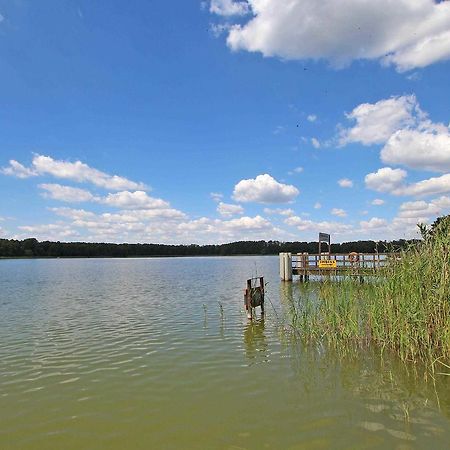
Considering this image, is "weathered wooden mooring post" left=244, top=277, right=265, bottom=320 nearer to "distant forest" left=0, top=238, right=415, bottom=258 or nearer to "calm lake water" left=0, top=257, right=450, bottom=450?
"calm lake water" left=0, top=257, right=450, bottom=450

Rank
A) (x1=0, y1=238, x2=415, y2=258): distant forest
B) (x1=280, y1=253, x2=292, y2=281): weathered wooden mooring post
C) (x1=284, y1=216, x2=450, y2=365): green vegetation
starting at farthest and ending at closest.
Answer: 1. (x1=0, y1=238, x2=415, y2=258): distant forest
2. (x1=280, y1=253, x2=292, y2=281): weathered wooden mooring post
3. (x1=284, y1=216, x2=450, y2=365): green vegetation

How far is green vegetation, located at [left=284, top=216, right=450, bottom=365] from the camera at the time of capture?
9.01 m

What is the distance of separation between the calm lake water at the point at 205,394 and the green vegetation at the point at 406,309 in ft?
2.29

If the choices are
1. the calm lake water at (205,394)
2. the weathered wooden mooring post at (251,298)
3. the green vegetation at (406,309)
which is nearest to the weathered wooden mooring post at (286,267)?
the weathered wooden mooring post at (251,298)

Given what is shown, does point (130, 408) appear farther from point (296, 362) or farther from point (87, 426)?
point (296, 362)

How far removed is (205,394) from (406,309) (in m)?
5.07

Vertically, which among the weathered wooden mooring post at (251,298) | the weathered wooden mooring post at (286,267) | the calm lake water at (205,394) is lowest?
the calm lake water at (205,394)

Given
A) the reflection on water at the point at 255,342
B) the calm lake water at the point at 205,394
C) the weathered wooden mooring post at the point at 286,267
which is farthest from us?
the weathered wooden mooring post at the point at 286,267

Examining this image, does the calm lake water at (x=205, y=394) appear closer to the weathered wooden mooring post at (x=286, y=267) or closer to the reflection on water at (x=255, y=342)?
the reflection on water at (x=255, y=342)

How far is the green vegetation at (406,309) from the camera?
9008mm

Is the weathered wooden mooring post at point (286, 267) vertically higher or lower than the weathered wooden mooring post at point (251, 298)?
higher

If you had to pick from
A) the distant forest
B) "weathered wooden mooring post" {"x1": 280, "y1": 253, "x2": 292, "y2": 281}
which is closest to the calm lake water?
"weathered wooden mooring post" {"x1": 280, "y1": 253, "x2": 292, "y2": 281}

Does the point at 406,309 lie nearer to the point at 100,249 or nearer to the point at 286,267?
the point at 286,267

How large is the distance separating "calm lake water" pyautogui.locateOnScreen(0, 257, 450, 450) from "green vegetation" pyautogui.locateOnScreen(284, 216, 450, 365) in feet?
2.29
